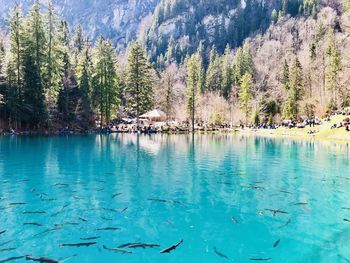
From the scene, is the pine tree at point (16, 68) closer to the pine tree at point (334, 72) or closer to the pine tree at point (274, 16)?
the pine tree at point (334, 72)

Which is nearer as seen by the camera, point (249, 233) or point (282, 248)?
point (282, 248)

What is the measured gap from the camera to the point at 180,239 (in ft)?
33.3

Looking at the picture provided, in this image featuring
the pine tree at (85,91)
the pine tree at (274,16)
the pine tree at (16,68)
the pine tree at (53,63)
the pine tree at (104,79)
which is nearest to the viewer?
the pine tree at (16,68)

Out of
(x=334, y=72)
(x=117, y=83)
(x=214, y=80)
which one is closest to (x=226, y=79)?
(x=214, y=80)

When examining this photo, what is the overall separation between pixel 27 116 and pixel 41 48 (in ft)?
41.6

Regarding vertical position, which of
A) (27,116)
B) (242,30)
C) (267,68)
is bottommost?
(27,116)

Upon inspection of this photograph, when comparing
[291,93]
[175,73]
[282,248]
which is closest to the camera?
[282,248]

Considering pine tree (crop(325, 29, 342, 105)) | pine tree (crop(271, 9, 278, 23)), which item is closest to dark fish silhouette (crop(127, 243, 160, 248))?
pine tree (crop(325, 29, 342, 105))

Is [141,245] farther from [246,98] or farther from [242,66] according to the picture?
[242,66]

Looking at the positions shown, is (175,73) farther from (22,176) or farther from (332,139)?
(22,176)

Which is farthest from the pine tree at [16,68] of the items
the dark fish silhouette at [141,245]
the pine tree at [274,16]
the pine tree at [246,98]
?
the pine tree at [274,16]

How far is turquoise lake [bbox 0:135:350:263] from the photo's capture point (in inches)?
368

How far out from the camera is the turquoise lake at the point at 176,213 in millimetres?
9336

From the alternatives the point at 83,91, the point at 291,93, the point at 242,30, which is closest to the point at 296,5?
the point at 242,30
